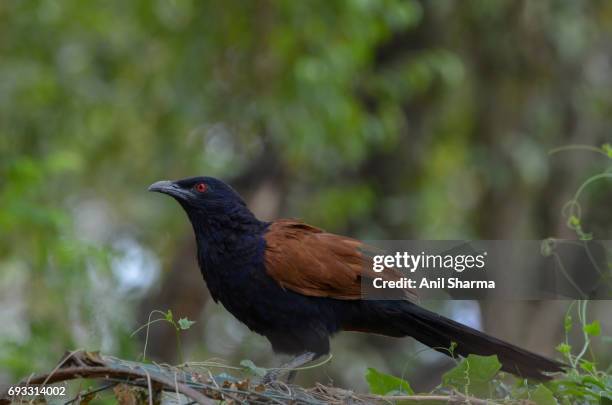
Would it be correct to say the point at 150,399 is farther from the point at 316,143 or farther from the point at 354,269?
the point at 316,143

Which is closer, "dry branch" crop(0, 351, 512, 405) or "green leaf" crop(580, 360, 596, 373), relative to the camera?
"dry branch" crop(0, 351, 512, 405)

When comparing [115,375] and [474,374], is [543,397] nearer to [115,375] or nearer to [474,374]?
[474,374]

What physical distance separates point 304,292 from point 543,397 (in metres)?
1.16

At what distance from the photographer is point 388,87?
319 inches

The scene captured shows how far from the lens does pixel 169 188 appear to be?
405 centimetres

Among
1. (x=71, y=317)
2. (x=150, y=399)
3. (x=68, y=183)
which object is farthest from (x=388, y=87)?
(x=150, y=399)

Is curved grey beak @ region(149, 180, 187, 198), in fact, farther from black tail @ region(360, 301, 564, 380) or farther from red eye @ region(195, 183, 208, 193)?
black tail @ region(360, 301, 564, 380)

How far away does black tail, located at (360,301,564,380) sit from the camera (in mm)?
3240

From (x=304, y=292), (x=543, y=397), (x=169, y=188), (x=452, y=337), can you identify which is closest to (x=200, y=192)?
(x=169, y=188)

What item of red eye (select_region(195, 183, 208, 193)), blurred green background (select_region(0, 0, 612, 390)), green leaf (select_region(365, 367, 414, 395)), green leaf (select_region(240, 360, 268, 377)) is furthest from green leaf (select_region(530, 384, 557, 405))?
blurred green background (select_region(0, 0, 612, 390))

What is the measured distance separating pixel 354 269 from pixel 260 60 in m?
3.96

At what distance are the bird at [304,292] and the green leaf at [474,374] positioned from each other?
0.58m

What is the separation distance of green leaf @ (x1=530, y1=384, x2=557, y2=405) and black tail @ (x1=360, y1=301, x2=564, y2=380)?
0.45 m

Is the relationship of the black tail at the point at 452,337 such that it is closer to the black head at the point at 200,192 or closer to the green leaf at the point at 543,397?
the green leaf at the point at 543,397
